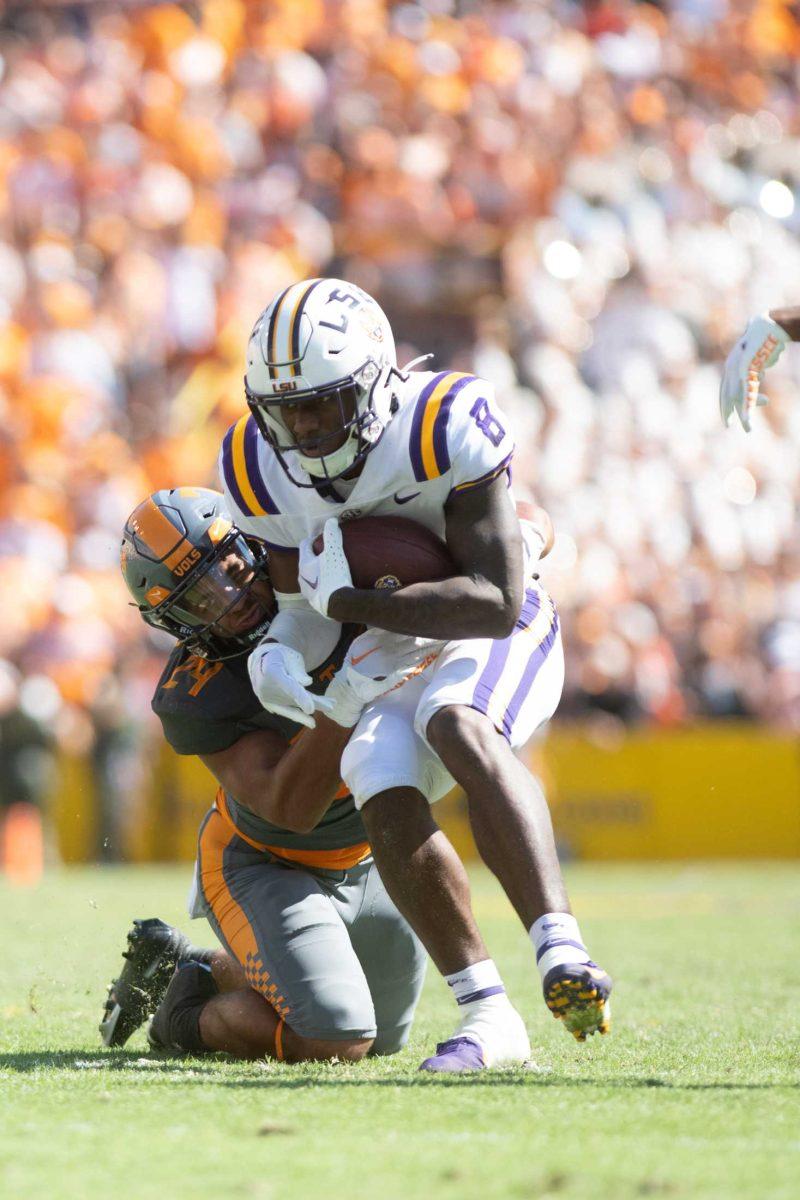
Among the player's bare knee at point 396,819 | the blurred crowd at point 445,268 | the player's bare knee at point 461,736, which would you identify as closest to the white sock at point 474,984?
the player's bare knee at point 396,819

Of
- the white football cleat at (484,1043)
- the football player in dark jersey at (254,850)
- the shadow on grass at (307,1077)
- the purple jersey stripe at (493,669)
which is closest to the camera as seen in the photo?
the shadow on grass at (307,1077)

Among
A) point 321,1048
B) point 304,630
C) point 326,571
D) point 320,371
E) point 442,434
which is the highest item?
point 320,371

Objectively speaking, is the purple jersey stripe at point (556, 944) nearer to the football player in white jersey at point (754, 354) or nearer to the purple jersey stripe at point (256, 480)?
the purple jersey stripe at point (256, 480)

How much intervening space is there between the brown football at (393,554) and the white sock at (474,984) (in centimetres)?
79

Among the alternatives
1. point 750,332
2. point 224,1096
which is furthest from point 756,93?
point 224,1096

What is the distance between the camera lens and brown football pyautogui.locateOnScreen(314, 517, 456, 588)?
3.52m

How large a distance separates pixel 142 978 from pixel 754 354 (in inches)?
82.4

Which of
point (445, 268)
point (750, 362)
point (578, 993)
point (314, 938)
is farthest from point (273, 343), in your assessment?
point (445, 268)

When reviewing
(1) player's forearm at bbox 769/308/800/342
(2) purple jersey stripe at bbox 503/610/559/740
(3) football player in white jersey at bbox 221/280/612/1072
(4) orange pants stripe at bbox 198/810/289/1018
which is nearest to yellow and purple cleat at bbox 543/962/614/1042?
(3) football player in white jersey at bbox 221/280/612/1072

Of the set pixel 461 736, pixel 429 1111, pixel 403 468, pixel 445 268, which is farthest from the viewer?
pixel 445 268

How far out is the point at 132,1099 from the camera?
3076 mm

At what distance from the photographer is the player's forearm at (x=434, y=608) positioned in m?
3.42

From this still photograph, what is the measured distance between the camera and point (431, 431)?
3.58 m

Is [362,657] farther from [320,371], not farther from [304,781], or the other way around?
[320,371]
